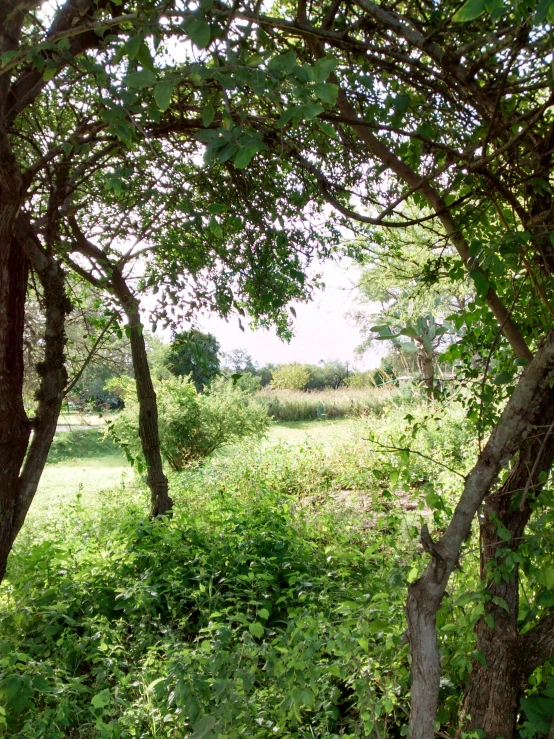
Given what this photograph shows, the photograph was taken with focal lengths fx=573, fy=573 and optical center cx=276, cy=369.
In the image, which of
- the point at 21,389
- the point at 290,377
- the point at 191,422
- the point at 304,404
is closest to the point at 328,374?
the point at 290,377

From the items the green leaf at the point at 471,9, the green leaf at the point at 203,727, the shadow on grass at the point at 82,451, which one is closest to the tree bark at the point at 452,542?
the green leaf at the point at 203,727

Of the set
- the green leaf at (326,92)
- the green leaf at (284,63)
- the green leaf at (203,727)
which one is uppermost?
the green leaf at (284,63)

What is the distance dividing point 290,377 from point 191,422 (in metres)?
14.5

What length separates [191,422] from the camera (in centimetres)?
905

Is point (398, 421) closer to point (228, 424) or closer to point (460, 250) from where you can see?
point (228, 424)

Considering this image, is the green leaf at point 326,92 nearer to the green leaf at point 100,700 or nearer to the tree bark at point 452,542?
the tree bark at point 452,542

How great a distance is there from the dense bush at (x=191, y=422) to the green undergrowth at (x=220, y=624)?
2.92m

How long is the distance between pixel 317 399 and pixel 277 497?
14234 millimetres

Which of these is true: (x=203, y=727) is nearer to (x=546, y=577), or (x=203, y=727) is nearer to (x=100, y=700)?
(x=100, y=700)

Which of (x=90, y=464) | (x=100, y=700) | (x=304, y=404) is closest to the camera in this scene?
(x=100, y=700)

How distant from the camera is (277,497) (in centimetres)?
521

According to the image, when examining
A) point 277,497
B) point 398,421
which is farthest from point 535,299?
point 398,421

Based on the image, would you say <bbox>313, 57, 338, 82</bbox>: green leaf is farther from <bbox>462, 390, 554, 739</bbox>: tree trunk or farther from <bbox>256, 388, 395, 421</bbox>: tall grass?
<bbox>256, 388, 395, 421</bbox>: tall grass

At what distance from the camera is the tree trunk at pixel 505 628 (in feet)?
6.10
